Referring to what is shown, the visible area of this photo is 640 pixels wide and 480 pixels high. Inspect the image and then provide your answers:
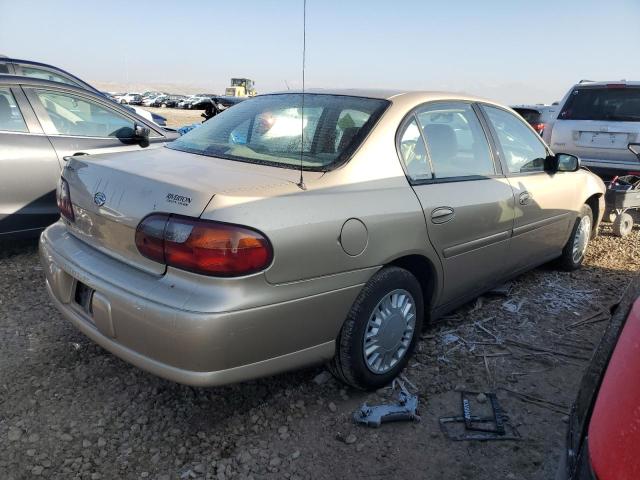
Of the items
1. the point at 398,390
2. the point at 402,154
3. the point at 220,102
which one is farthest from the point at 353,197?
the point at 220,102

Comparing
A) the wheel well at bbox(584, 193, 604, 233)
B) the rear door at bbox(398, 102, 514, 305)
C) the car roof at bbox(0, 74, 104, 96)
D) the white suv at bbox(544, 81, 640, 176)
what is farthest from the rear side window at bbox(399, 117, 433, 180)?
the white suv at bbox(544, 81, 640, 176)

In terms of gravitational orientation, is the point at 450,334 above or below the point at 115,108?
below

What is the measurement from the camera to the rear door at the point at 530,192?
3.56 metres

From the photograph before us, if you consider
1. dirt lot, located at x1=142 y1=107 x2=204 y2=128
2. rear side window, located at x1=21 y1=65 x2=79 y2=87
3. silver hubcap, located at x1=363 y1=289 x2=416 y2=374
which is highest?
rear side window, located at x1=21 y1=65 x2=79 y2=87

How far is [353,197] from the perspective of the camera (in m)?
2.38

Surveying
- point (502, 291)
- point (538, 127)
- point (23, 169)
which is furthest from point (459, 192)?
point (538, 127)

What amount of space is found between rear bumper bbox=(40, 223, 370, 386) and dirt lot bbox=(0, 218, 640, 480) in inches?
15.6

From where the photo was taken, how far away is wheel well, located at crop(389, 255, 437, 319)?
2.78 m

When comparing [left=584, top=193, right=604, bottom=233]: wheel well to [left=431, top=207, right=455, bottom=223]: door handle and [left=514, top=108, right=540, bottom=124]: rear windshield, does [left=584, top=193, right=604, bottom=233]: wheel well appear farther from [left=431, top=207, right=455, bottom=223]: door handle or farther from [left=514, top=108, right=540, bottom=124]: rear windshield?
[left=514, top=108, right=540, bottom=124]: rear windshield

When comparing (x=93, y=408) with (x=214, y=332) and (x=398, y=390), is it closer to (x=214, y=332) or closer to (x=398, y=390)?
(x=214, y=332)

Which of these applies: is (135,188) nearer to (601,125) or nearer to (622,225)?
(622,225)

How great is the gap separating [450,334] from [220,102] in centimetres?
894

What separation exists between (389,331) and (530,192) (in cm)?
169

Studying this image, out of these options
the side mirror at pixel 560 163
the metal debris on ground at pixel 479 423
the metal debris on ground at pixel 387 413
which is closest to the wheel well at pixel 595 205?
the side mirror at pixel 560 163
